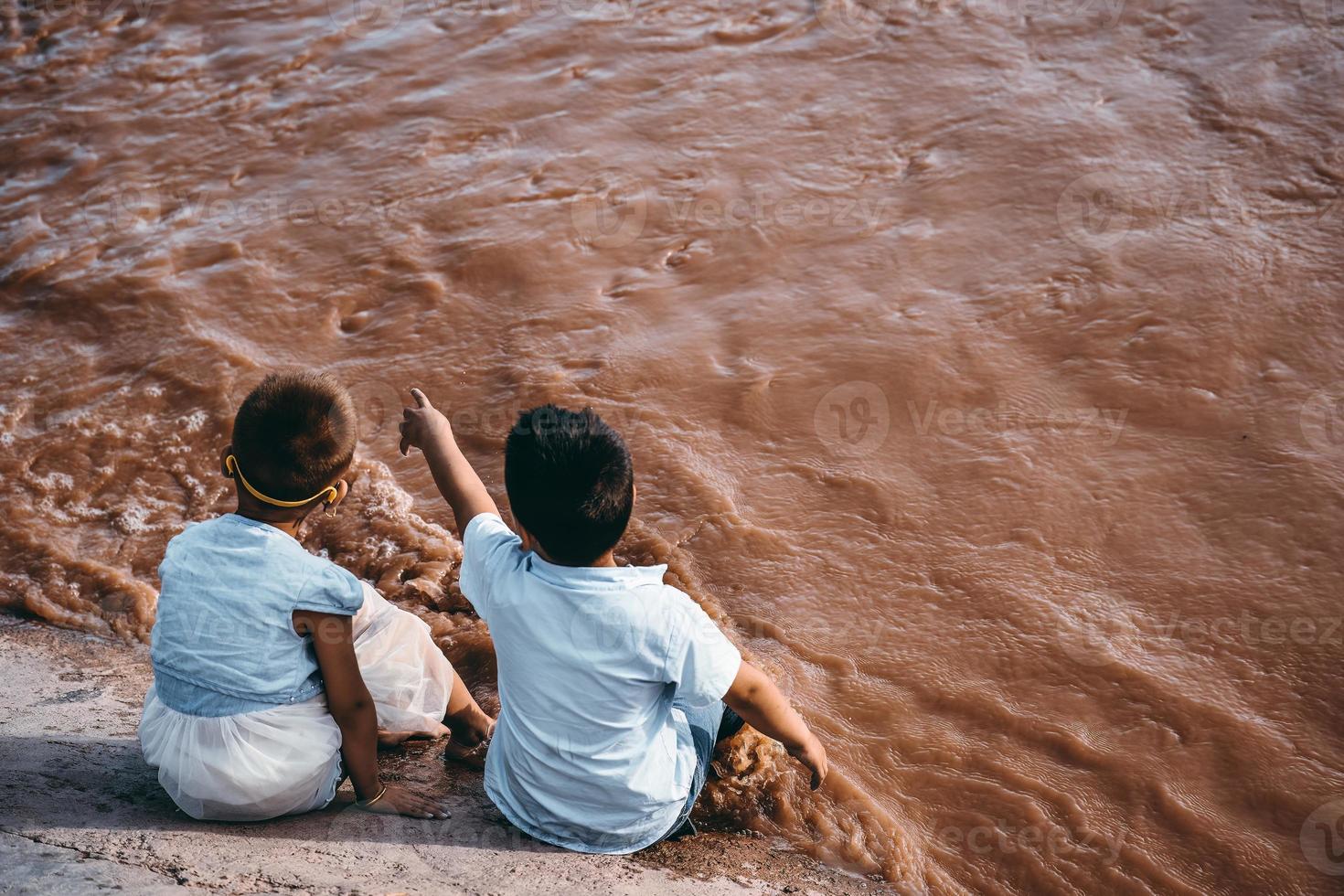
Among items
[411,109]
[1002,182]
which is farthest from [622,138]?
[1002,182]

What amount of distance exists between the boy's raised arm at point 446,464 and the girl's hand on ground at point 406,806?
0.62 metres

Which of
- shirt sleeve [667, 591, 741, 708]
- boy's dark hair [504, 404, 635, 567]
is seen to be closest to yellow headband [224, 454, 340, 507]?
boy's dark hair [504, 404, 635, 567]

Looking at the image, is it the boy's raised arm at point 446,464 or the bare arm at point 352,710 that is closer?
the bare arm at point 352,710

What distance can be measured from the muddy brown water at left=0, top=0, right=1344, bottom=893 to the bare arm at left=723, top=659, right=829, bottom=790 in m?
0.46

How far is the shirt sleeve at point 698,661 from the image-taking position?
79.1 inches

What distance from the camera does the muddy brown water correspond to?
2.88m

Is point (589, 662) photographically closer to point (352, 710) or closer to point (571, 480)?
point (571, 480)

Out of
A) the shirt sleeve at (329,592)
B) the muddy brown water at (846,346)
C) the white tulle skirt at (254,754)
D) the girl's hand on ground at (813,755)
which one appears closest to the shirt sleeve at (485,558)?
the shirt sleeve at (329,592)

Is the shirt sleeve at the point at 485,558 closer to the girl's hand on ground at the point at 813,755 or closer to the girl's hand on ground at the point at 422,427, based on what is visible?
the girl's hand on ground at the point at 422,427

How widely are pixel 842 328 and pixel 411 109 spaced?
3.15 metres

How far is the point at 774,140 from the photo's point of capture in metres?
5.47

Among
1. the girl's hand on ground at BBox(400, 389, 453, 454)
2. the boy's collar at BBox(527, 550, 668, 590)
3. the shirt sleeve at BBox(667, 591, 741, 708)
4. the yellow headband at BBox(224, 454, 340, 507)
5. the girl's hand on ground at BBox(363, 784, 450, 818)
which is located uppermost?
the yellow headband at BBox(224, 454, 340, 507)

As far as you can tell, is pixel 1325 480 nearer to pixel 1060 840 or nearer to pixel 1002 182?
pixel 1060 840

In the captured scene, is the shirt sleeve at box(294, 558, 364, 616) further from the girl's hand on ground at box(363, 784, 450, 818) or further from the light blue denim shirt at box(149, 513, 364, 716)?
the girl's hand on ground at box(363, 784, 450, 818)
